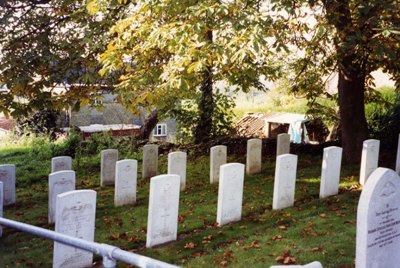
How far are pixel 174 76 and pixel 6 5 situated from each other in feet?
17.7

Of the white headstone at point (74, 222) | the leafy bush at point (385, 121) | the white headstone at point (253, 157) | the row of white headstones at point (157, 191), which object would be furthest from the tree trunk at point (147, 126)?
the white headstone at point (74, 222)

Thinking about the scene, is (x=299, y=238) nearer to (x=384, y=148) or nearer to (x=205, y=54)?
(x=205, y=54)

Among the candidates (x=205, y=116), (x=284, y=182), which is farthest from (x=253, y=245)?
(x=205, y=116)

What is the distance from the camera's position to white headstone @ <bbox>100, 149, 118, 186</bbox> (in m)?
12.2

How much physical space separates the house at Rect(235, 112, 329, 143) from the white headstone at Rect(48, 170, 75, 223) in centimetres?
1453

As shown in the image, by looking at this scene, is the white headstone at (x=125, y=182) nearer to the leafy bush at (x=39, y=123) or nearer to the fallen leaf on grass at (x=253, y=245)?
the fallen leaf on grass at (x=253, y=245)

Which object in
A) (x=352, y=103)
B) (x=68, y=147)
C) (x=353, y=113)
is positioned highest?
(x=352, y=103)

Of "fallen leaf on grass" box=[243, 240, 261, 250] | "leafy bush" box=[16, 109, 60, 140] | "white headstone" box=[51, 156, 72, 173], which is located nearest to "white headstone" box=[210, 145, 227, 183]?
"white headstone" box=[51, 156, 72, 173]

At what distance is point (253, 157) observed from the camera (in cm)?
1306

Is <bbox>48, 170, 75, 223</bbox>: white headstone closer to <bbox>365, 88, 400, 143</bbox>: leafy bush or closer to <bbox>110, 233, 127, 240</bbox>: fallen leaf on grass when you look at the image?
<bbox>110, 233, 127, 240</bbox>: fallen leaf on grass

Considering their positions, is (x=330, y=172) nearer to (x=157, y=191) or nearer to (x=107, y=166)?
(x=157, y=191)

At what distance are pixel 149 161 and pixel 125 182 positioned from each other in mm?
2900

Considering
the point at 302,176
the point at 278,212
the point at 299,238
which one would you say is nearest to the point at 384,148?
the point at 302,176

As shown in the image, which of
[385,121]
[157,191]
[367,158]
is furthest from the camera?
[385,121]
